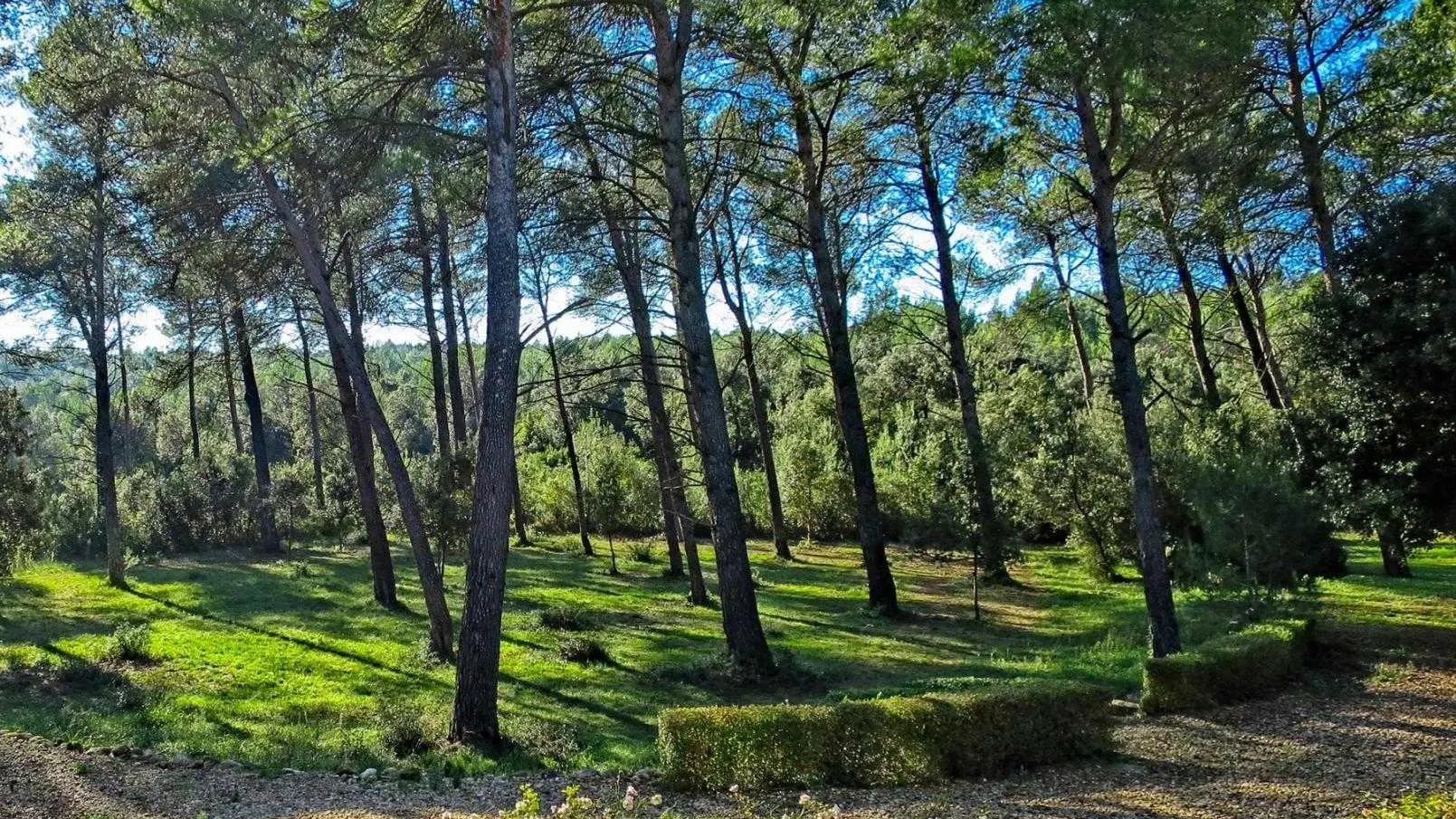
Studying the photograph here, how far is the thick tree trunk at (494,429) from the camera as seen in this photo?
8.05 m

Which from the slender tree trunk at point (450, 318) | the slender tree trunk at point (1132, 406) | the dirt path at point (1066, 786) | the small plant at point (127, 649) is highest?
the slender tree trunk at point (450, 318)

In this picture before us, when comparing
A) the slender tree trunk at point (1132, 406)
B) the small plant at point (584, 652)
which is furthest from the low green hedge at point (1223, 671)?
the small plant at point (584, 652)

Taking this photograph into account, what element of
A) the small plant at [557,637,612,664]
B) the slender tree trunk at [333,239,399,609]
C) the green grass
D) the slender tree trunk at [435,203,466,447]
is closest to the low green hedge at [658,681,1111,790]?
the green grass

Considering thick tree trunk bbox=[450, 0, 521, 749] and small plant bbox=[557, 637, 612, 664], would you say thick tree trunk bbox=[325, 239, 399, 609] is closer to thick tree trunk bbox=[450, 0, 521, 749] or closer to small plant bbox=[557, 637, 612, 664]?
small plant bbox=[557, 637, 612, 664]

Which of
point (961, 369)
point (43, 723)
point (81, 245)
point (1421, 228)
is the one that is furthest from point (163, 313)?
point (1421, 228)

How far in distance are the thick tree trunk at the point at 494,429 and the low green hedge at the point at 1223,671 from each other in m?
6.27

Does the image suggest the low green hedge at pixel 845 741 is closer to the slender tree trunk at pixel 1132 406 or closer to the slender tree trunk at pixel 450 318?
the slender tree trunk at pixel 1132 406

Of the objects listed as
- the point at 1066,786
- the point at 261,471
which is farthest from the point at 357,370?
the point at 261,471

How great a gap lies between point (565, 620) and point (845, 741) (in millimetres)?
8783

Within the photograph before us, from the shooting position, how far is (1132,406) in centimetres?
997

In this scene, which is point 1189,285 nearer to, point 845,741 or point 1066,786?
point 1066,786

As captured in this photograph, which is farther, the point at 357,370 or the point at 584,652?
the point at 584,652

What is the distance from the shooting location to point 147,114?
37.3 feet

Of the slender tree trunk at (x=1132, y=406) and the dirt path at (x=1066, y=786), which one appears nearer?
the dirt path at (x=1066, y=786)
